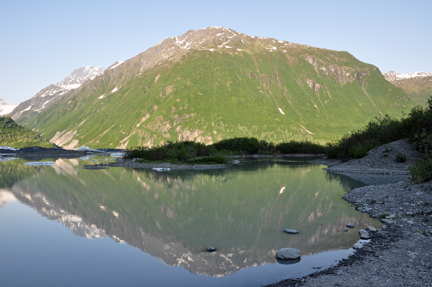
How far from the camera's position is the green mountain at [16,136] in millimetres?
158375

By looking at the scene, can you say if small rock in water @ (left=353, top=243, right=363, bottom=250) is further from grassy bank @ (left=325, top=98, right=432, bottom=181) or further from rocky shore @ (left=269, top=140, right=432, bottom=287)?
grassy bank @ (left=325, top=98, right=432, bottom=181)

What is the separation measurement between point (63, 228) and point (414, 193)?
85.8 feet

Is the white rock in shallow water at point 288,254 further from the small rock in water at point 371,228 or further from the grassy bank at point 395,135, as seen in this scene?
the grassy bank at point 395,135

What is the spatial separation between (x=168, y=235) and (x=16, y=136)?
622ft

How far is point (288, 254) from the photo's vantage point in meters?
14.0

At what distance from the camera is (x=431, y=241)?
14914 millimetres

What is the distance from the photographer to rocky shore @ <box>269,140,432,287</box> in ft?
36.2

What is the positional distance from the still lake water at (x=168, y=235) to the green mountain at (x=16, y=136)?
5818 inches

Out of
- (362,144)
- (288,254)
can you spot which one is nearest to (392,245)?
(288,254)

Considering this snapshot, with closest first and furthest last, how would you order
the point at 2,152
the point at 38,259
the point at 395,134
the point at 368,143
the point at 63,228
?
the point at 38,259
the point at 63,228
the point at 395,134
the point at 368,143
the point at 2,152

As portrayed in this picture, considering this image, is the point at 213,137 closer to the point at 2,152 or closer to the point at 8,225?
the point at 2,152

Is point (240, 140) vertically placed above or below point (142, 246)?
above

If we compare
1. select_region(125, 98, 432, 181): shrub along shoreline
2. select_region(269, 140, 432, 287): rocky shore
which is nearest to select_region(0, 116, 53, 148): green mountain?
select_region(125, 98, 432, 181): shrub along shoreline

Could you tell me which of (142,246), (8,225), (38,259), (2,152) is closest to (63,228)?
(8,225)
